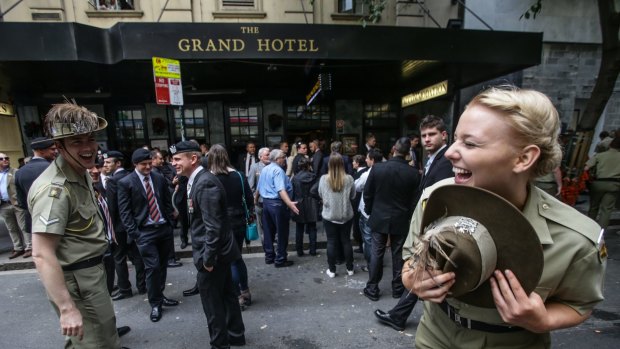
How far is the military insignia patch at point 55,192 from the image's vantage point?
206 cm

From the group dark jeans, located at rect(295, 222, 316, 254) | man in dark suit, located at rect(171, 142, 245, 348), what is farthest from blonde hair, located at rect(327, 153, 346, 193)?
man in dark suit, located at rect(171, 142, 245, 348)

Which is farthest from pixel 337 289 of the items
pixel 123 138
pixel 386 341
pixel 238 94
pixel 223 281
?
pixel 123 138

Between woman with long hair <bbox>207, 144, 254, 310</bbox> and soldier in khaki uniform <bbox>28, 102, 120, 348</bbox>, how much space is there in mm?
1526

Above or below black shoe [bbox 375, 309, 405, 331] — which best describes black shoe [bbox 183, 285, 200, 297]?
below

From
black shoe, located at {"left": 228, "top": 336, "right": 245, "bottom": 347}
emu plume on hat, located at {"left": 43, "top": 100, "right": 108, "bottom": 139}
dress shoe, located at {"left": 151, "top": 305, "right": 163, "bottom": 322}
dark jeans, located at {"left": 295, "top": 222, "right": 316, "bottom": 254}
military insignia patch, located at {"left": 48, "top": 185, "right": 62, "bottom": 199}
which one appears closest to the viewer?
military insignia patch, located at {"left": 48, "top": 185, "right": 62, "bottom": 199}

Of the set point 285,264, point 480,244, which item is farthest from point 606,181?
point 480,244

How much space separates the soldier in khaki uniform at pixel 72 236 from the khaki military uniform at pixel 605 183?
8.41 meters

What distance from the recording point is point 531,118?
42.1 inches

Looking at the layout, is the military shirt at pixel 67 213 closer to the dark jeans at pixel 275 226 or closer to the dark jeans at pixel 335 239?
the dark jeans at pixel 275 226

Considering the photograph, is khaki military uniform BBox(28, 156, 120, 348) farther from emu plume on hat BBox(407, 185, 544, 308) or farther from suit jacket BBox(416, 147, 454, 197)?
suit jacket BBox(416, 147, 454, 197)

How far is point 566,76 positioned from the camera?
10281 millimetres

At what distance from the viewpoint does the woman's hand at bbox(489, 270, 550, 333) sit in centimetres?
101

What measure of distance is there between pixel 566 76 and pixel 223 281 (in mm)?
13028

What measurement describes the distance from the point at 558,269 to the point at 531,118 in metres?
0.58
